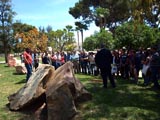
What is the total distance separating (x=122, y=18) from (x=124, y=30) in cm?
→ 1046

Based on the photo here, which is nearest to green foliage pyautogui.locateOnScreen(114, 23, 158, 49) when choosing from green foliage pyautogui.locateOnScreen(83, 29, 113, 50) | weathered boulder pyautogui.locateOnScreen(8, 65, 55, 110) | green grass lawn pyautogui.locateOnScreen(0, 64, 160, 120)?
green foliage pyautogui.locateOnScreen(83, 29, 113, 50)

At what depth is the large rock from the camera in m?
9.31

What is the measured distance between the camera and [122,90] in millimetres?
12719

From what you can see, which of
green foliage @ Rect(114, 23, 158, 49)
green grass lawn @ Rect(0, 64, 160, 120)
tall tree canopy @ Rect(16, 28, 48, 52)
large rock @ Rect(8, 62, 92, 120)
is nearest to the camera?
green grass lawn @ Rect(0, 64, 160, 120)

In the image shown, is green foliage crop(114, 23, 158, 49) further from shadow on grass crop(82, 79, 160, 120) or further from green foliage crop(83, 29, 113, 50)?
shadow on grass crop(82, 79, 160, 120)

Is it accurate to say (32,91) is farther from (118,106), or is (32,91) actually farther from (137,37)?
(137,37)

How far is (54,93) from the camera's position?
9422 millimetres

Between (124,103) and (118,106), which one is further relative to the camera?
(124,103)

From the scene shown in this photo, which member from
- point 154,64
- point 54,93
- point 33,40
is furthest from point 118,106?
point 33,40

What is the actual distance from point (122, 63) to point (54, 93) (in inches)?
324

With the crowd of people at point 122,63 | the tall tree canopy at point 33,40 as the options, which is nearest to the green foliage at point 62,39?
the tall tree canopy at point 33,40

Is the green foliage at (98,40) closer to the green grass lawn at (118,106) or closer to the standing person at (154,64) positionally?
the standing person at (154,64)

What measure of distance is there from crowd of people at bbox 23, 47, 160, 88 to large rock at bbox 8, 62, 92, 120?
2.47m

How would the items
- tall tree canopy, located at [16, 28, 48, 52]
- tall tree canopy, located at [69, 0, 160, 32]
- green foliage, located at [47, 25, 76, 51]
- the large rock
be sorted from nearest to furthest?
the large rock → tall tree canopy, located at [69, 0, 160, 32] → tall tree canopy, located at [16, 28, 48, 52] → green foliage, located at [47, 25, 76, 51]
